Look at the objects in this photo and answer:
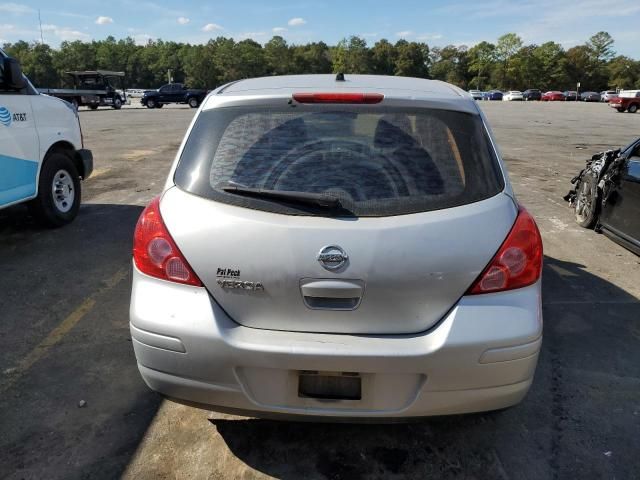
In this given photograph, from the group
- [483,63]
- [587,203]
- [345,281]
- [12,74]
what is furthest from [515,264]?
[483,63]

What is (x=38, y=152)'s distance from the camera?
5633 millimetres

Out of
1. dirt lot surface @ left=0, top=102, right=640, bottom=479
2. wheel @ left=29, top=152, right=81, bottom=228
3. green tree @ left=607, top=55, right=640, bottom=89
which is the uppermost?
green tree @ left=607, top=55, right=640, bottom=89

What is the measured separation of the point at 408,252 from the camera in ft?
6.55

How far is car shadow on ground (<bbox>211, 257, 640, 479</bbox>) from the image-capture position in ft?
7.73

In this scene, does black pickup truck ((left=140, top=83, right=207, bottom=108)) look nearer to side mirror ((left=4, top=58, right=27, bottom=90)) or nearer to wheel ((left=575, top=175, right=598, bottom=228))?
side mirror ((left=4, top=58, right=27, bottom=90))

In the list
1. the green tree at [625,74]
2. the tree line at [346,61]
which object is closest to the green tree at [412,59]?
the tree line at [346,61]

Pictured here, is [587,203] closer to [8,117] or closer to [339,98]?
[339,98]

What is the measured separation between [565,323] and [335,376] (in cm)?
257

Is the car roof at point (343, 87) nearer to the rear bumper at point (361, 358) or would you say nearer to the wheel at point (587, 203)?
the rear bumper at point (361, 358)

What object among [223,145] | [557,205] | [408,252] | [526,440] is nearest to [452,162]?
[408,252]

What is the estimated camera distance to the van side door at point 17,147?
16.5 ft

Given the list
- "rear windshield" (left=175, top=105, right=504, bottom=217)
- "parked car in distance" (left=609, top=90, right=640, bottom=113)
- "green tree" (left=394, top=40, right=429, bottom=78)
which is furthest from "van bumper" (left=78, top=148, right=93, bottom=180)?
"green tree" (left=394, top=40, right=429, bottom=78)

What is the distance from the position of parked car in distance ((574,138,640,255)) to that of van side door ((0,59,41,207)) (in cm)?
625

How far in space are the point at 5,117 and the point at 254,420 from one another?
13.7 feet
